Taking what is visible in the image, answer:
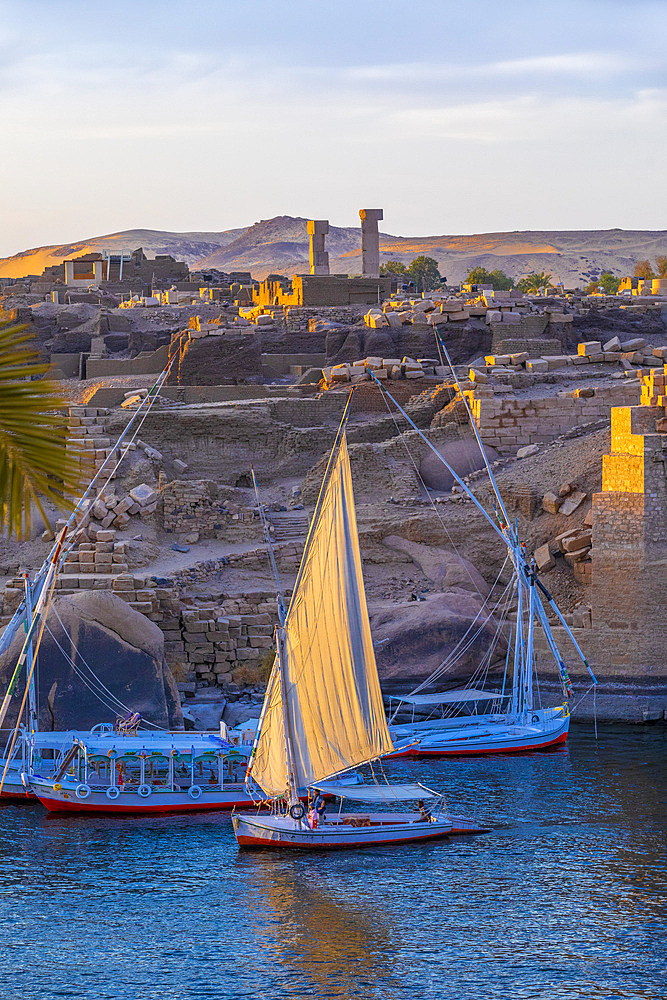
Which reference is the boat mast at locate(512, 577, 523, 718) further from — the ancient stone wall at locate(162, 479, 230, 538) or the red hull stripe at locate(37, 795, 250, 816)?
the ancient stone wall at locate(162, 479, 230, 538)

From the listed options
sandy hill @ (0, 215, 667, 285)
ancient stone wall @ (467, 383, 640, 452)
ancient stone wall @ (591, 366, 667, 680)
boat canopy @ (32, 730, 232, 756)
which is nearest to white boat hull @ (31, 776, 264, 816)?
boat canopy @ (32, 730, 232, 756)

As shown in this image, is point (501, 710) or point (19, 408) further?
point (501, 710)

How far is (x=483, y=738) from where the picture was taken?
2414 cm

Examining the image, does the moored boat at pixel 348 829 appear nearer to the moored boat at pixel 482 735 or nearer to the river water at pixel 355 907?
the river water at pixel 355 907

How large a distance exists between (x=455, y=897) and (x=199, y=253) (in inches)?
6761

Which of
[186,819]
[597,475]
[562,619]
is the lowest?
[186,819]

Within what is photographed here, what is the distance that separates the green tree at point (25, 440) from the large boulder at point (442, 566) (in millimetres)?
23212

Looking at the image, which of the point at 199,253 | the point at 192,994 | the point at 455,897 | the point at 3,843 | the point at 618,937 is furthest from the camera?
the point at 199,253

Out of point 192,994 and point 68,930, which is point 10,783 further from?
point 192,994

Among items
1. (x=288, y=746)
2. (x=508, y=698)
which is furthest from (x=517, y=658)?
(x=288, y=746)

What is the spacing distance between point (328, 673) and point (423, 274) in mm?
65277

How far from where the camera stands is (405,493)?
31031 mm

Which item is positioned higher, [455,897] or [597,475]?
[597,475]

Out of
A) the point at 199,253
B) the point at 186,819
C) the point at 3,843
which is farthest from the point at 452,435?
the point at 199,253
